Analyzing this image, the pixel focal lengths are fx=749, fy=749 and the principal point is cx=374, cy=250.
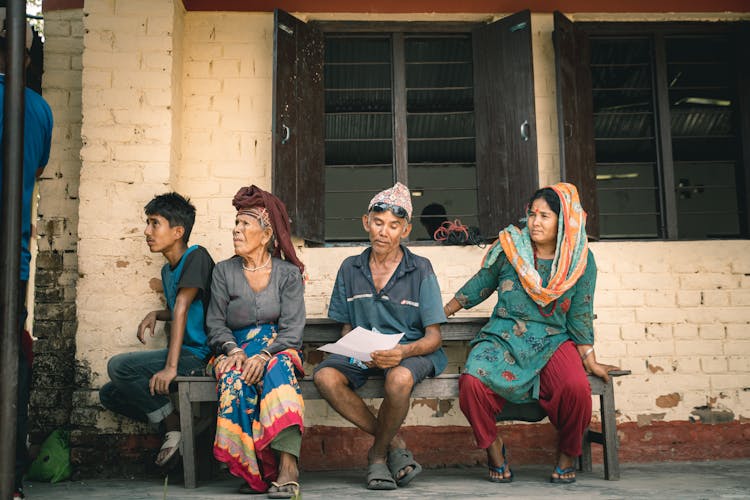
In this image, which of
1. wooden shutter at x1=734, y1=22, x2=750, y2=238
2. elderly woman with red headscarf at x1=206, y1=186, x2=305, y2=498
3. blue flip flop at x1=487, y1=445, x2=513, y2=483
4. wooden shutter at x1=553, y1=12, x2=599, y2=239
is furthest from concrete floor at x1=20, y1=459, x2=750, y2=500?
wooden shutter at x1=734, y1=22, x2=750, y2=238

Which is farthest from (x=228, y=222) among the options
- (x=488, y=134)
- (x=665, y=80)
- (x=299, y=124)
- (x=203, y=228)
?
(x=665, y=80)

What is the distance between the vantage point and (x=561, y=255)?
4.07m

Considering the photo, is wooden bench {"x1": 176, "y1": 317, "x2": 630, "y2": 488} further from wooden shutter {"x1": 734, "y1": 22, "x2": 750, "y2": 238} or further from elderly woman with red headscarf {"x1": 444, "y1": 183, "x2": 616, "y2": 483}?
wooden shutter {"x1": 734, "y1": 22, "x2": 750, "y2": 238}

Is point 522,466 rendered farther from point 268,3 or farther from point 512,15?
point 268,3

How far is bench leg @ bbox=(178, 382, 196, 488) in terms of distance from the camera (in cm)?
377

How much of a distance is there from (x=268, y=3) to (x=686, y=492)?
154 inches

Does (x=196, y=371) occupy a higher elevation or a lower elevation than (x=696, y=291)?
lower

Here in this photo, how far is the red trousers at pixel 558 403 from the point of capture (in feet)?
12.8

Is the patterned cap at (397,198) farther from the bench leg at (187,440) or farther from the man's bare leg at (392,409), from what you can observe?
the bench leg at (187,440)

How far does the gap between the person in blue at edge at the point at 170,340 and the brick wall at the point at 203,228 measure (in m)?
0.33

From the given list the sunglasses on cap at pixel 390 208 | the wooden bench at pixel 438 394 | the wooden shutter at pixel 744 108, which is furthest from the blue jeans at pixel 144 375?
the wooden shutter at pixel 744 108

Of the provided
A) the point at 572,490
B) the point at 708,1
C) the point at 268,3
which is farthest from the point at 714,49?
the point at 572,490

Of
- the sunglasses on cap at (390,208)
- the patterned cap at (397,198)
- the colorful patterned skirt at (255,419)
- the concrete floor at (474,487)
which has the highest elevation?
the patterned cap at (397,198)

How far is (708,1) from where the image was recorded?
17.1 feet
